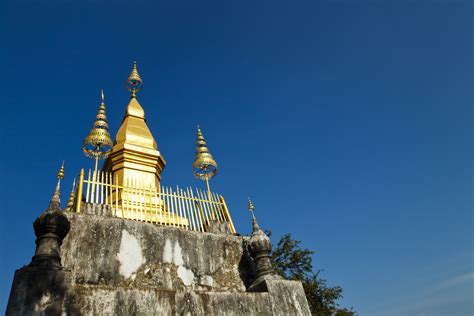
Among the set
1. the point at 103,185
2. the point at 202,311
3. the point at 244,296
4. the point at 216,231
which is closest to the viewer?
the point at 202,311

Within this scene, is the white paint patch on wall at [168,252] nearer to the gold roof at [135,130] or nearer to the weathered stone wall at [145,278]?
the weathered stone wall at [145,278]

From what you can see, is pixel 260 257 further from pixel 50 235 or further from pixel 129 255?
pixel 50 235

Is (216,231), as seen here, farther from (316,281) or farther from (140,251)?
(316,281)

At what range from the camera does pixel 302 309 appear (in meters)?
5.55

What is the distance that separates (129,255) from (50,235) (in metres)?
1.32

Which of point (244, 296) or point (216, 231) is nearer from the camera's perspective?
point (244, 296)

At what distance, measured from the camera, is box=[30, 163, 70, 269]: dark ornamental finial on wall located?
14.2 ft

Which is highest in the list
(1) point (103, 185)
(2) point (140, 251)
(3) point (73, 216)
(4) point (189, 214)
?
(1) point (103, 185)

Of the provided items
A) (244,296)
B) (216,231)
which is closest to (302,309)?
(244,296)

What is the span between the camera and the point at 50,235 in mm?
4664

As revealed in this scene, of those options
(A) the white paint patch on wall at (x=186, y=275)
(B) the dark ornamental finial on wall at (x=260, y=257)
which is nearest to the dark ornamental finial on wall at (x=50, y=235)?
(A) the white paint patch on wall at (x=186, y=275)

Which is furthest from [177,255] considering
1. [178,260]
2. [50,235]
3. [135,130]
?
[135,130]

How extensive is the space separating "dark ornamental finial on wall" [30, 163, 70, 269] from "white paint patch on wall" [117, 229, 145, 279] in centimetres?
96

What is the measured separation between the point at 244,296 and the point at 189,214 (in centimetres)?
244
